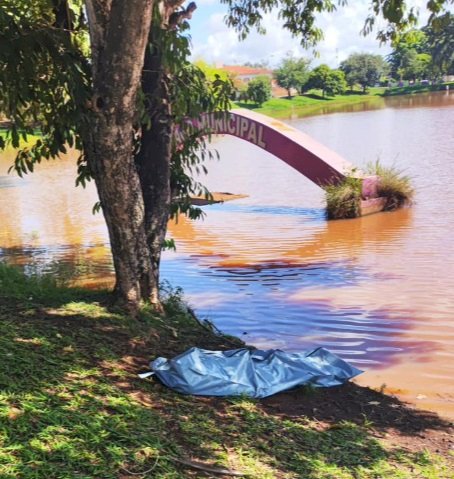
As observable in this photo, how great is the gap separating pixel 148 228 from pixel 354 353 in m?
2.33

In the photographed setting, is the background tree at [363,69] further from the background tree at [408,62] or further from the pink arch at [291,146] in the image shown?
the pink arch at [291,146]

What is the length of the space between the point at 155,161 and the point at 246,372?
2210 millimetres

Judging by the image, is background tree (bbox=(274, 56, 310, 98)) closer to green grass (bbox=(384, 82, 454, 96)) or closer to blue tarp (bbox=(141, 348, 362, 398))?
green grass (bbox=(384, 82, 454, 96))

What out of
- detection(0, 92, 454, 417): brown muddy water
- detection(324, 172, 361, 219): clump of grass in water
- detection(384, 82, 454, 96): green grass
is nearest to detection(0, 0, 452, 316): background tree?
detection(0, 92, 454, 417): brown muddy water

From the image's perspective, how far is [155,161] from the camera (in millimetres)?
5656

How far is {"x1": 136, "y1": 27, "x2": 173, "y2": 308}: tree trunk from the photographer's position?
5605mm

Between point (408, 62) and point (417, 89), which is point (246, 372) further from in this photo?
point (408, 62)

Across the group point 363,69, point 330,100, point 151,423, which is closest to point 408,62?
point 363,69

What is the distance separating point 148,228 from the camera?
224 inches

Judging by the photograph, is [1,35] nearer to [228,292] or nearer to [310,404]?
[310,404]

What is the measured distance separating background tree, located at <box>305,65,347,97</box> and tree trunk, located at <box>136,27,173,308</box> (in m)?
92.5

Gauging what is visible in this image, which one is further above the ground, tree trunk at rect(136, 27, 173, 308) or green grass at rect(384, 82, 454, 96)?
green grass at rect(384, 82, 454, 96)

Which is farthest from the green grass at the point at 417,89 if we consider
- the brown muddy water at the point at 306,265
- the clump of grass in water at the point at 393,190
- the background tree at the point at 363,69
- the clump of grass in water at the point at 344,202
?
the clump of grass in water at the point at 344,202

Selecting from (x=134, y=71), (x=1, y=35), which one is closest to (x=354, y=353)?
(x=134, y=71)
